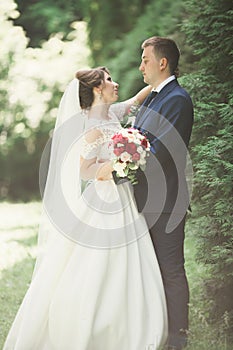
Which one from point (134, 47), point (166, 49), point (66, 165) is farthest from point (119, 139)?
point (134, 47)

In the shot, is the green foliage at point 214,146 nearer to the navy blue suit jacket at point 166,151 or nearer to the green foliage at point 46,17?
the navy blue suit jacket at point 166,151

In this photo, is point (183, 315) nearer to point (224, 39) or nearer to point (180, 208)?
point (180, 208)

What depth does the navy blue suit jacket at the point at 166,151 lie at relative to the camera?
395 cm

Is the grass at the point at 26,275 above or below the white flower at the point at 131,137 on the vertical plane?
below

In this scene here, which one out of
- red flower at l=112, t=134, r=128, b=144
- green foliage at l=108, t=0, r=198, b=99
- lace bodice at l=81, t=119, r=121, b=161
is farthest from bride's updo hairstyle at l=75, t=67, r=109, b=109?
green foliage at l=108, t=0, r=198, b=99

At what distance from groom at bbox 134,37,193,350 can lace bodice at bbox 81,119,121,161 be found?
215 millimetres

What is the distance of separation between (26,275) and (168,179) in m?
2.86

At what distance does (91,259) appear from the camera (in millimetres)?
3963

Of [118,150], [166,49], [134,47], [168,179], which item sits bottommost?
[134,47]

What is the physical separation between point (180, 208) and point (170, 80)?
790mm

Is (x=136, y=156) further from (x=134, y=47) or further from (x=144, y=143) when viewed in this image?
(x=134, y=47)

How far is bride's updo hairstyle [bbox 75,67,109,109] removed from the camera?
4238 mm

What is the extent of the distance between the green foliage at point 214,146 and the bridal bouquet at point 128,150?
50 centimetres

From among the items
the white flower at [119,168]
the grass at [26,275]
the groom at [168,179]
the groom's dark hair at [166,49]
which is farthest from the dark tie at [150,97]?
the grass at [26,275]
